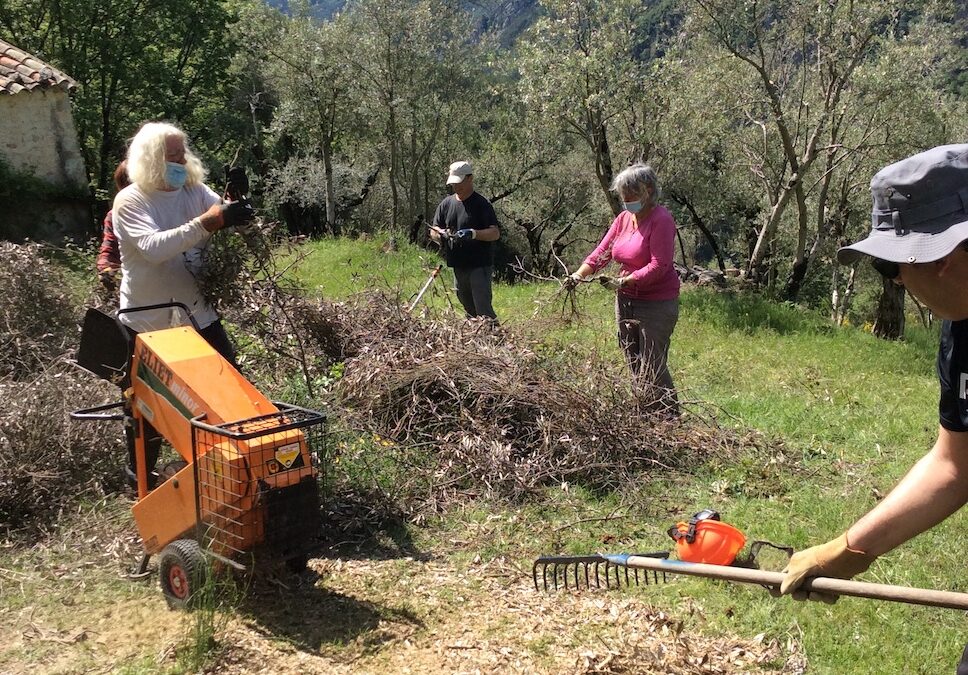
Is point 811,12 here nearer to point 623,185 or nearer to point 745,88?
point 745,88

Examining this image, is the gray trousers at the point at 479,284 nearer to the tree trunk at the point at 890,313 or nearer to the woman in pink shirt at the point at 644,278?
the woman in pink shirt at the point at 644,278

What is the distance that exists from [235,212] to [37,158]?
10142 mm

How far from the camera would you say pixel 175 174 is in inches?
151

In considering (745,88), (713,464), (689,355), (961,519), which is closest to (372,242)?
(745,88)

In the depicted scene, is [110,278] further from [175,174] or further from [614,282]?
[614,282]

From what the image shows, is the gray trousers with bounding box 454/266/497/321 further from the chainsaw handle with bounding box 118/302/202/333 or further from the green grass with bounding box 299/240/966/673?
the chainsaw handle with bounding box 118/302/202/333

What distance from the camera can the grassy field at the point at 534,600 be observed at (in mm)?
3129

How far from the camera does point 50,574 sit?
3.87 m

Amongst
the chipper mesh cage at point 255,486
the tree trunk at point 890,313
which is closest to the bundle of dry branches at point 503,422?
the chipper mesh cage at point 255,486

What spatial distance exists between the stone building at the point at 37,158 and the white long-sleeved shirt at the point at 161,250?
901cm

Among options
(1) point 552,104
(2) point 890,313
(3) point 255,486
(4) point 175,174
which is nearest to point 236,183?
(4) point 175,174

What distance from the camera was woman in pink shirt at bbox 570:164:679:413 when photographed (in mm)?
5254

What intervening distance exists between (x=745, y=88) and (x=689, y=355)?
7241mm

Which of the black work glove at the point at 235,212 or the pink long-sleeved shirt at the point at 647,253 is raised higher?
the black work glove at the point at 235,212
